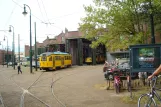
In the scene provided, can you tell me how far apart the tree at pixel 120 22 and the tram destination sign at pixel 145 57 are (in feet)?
7.35

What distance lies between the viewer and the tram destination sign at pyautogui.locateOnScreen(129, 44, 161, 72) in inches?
400

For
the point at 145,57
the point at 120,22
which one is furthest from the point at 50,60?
the point at 145,57

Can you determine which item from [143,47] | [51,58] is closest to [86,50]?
[51,58]

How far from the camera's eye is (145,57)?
10.4 m

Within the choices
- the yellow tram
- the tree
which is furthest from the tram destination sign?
the yellow tram

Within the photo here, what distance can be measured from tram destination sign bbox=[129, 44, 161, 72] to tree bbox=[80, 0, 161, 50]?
2.24 m

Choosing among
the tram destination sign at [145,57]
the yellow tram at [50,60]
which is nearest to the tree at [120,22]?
the tram destination sign at [145,57]

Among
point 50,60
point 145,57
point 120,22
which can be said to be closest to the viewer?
point 145,57

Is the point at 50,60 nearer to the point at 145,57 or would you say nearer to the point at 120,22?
the point at 120,22

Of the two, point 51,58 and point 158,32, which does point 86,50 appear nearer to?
point 51,58

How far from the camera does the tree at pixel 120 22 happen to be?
1256 centimetres

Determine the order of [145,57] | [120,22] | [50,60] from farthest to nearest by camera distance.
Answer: [50,60], [120,22], [145,57]

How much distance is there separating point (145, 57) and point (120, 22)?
141 inches

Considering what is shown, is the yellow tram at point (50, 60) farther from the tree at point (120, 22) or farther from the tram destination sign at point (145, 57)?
the tram destination sign at point (145, 57)
